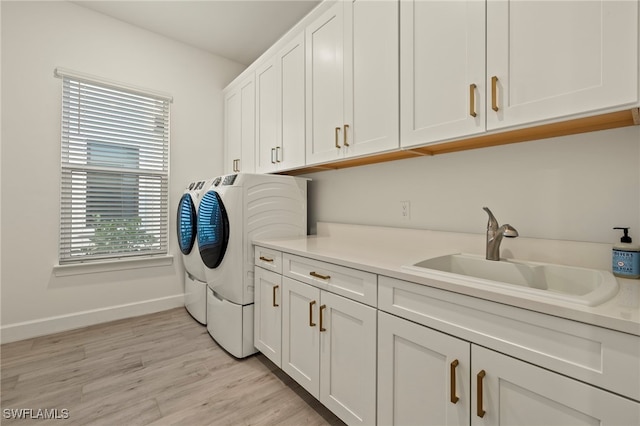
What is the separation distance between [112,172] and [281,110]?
1778 mm

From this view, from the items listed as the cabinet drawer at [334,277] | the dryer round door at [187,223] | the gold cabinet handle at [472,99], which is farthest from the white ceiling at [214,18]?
the cabinet drawer at [334,277]

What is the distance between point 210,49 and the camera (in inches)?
130

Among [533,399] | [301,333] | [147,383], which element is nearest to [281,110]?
[301,333]

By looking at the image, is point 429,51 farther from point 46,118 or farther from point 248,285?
point 46,118

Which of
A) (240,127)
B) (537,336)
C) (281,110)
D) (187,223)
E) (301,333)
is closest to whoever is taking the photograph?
(537,336)

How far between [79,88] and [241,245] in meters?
2.17

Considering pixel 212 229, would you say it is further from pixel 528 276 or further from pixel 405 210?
pixel 528 276

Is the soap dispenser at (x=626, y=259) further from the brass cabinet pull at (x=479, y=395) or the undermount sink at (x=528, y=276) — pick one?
the brass cabinet pull at (x=479, y=395)

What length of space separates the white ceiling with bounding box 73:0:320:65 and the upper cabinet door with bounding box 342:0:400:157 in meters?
1.12

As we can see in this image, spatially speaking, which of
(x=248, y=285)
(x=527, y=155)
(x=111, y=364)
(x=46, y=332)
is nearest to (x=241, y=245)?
(x=248, y=285)

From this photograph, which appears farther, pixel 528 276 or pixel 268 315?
pixel 268 315

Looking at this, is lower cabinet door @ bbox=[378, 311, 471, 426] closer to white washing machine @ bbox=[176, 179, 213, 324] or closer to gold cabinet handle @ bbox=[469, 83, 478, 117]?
gold cabinet handle @ bbox=[469, 83, 478, 117]

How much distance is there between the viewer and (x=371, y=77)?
1.65 metres

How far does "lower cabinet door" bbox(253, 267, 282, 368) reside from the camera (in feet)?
6.01
